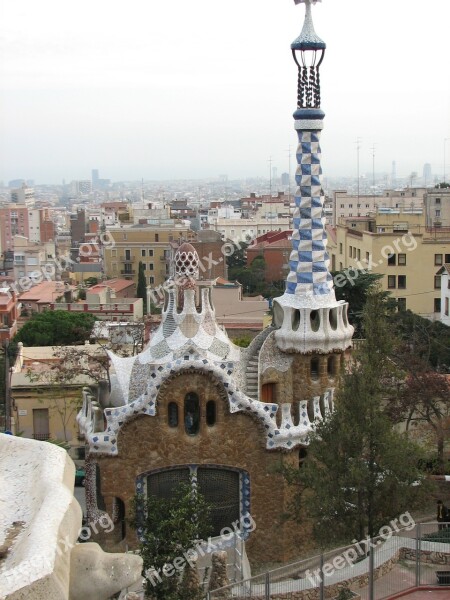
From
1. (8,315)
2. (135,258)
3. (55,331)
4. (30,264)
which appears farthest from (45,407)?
(30,264)

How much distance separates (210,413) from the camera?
1424 centimetres

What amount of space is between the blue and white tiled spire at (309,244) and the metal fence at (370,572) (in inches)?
152

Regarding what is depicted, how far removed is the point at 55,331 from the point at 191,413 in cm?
2210

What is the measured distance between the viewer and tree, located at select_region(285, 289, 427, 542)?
39.2ft

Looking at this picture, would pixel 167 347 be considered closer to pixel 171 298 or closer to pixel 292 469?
pixel 171 298

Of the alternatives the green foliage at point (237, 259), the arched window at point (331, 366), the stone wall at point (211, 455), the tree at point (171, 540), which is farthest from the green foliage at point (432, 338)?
the green foliage at point (237, 259)

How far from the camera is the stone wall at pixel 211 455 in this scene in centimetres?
1405

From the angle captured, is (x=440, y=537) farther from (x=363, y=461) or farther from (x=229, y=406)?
(x=229, y=406)

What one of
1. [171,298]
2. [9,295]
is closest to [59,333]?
[9,295]

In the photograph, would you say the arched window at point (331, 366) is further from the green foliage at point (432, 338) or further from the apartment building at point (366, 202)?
the apartment building at point (366, 202)

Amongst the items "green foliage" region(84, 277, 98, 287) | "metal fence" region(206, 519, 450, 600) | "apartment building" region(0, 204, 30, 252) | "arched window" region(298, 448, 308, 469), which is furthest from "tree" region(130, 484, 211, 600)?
"apartment building" region(0, 204, 30, 252)

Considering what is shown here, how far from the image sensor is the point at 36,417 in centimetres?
2336

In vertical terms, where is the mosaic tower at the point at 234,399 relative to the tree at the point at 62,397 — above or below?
above

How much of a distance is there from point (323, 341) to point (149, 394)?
10.7 feet
